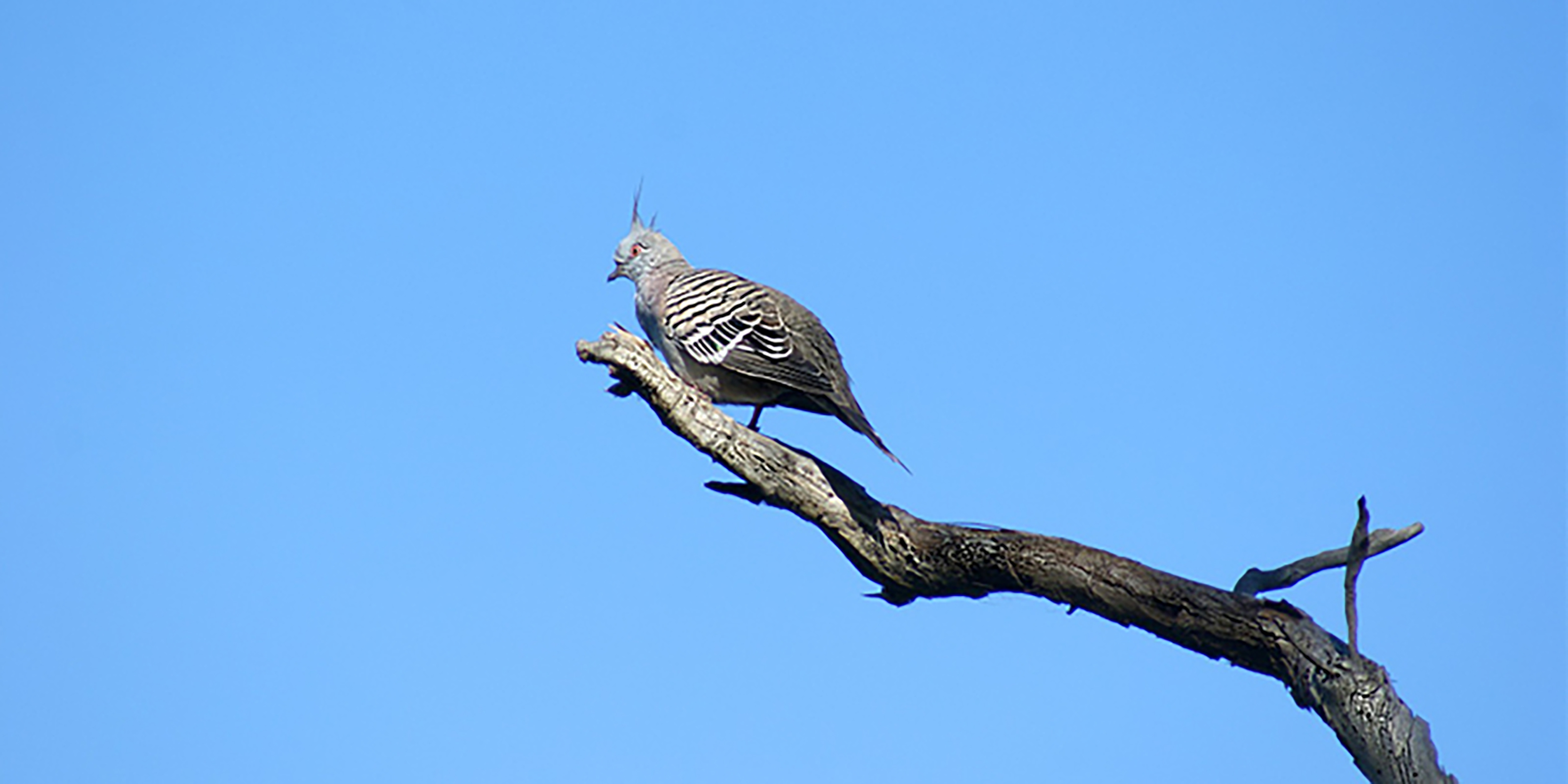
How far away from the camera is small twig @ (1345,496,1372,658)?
589 cm

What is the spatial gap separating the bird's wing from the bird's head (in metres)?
0.95

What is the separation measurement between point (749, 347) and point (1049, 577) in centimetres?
205

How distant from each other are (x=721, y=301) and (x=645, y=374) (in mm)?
826

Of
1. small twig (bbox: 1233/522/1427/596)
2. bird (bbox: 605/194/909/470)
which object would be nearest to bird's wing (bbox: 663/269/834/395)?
bird (bbox: 605/194/909/470)

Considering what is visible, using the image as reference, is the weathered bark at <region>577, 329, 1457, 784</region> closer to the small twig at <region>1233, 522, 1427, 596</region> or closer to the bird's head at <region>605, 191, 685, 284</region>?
the small twig at <region>1233, 522, 1427, 596</region>

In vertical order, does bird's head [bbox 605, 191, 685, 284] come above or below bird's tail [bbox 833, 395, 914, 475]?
above

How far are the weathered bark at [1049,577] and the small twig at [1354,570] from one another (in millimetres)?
75

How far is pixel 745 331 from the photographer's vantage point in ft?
25.7

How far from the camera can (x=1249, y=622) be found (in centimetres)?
625

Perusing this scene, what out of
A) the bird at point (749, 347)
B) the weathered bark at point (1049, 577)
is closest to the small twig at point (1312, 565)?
the weathered bark at point (1049, 577)

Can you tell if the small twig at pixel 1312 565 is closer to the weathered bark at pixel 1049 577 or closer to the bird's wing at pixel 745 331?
the weathered bark at pixel 1049 577

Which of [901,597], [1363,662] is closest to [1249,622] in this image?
[1363,662]

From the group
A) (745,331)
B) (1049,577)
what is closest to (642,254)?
(745,331)

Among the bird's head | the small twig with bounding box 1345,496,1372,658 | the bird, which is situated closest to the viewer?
the small twig with bounding box 1345,496,1372,658
